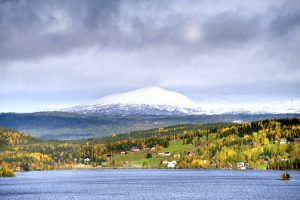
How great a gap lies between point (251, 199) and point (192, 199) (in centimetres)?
1788

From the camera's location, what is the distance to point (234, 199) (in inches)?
7830

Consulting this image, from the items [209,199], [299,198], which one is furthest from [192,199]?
[299,198]

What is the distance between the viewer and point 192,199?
19938 centimetres

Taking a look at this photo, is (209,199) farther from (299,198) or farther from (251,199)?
(299,198)

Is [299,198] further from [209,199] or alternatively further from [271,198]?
[209,199]

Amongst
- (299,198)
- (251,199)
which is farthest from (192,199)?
(299,198)

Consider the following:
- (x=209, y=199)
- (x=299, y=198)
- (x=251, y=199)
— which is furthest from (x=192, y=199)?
(x=299, y=198)

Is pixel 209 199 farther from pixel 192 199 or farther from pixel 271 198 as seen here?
pixel 271 198

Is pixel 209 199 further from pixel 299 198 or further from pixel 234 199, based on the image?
pixel 299 198

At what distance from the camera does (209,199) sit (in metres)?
199

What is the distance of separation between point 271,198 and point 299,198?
8.69 meters

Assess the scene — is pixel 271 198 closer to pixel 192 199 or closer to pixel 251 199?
pixel 251 199

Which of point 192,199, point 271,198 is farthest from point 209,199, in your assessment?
point 271,198

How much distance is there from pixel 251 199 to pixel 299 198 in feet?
46.7
